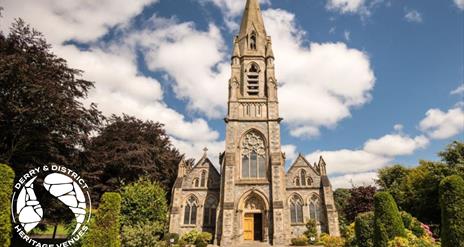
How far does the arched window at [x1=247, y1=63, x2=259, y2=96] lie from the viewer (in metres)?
30.0

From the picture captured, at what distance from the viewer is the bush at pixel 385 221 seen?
11.4m

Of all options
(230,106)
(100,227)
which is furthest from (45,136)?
(230,106)

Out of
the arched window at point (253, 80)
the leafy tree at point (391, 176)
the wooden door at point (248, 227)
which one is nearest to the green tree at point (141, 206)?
the wooden door at point (248, 227)

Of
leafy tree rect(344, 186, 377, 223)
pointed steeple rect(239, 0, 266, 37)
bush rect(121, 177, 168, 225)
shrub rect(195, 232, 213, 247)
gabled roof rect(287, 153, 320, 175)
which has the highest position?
pointed steeple rect(239, 0, 266, 37)

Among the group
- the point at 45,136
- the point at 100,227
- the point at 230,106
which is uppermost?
the point at 230,106

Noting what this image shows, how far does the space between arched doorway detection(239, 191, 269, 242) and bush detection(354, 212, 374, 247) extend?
1098cm

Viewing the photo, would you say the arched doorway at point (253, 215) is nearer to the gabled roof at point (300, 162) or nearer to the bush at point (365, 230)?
the gabled roof at point (300, 162)

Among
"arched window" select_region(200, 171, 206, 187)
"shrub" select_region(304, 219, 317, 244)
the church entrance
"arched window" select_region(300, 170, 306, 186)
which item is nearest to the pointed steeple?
"arched window" select_region(300, 170, 306, 186)

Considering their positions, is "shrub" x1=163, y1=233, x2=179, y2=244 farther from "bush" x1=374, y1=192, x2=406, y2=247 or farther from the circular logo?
"bush" x1=374, y1=192, x2=406, y2=247

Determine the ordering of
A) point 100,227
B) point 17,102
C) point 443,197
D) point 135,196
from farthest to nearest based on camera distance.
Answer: point 135,196
point 17,102
point 100,227
point 443,197

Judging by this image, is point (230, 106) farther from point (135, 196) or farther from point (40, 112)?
point (40, 112)

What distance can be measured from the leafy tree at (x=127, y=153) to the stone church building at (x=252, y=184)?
3455mm

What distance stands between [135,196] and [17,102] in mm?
8921

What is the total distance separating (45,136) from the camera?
14.6m
